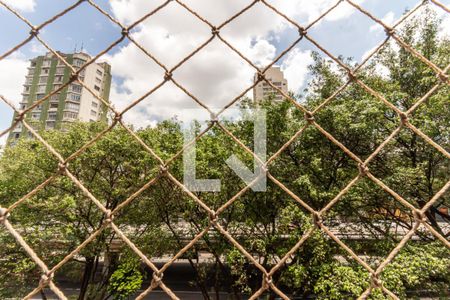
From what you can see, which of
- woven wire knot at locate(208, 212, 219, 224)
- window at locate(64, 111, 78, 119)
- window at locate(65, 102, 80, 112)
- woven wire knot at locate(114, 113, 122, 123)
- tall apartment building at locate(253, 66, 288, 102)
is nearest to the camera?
woven wire knot at locate(208, 212, 219, 224)

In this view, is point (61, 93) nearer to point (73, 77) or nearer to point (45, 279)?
point (73, 77)

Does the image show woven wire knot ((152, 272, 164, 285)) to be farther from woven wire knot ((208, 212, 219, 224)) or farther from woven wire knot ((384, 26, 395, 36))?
woven wire knot ((384, 26, 395, 36))

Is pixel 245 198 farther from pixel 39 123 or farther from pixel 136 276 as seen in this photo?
pixel 39 123

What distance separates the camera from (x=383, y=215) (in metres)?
7.38

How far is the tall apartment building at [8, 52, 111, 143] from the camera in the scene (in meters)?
35.6

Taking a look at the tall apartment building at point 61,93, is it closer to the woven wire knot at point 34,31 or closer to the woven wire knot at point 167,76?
the woven wire knot at point 34,31

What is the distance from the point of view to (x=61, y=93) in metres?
35.2

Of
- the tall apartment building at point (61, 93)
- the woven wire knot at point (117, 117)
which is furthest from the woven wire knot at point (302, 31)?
the tall apartment building at point (61, 93)

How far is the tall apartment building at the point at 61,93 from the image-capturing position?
117 feet

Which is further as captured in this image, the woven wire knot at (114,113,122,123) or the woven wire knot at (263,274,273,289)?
the woven wire knot at (114,113,122,123)

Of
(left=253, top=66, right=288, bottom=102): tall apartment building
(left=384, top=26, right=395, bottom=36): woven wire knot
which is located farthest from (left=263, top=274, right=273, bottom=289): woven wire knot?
(left=384, top=26, right=395, bottom=36): woven wire knot

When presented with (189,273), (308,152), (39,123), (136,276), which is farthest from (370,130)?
(189,273)

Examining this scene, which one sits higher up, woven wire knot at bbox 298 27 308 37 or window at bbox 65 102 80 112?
window at bbox 65 102 80 112

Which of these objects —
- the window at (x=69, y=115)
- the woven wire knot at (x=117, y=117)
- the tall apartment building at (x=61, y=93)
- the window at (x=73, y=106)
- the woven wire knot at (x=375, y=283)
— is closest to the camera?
the woven wire knot at (x=375, y=283)
